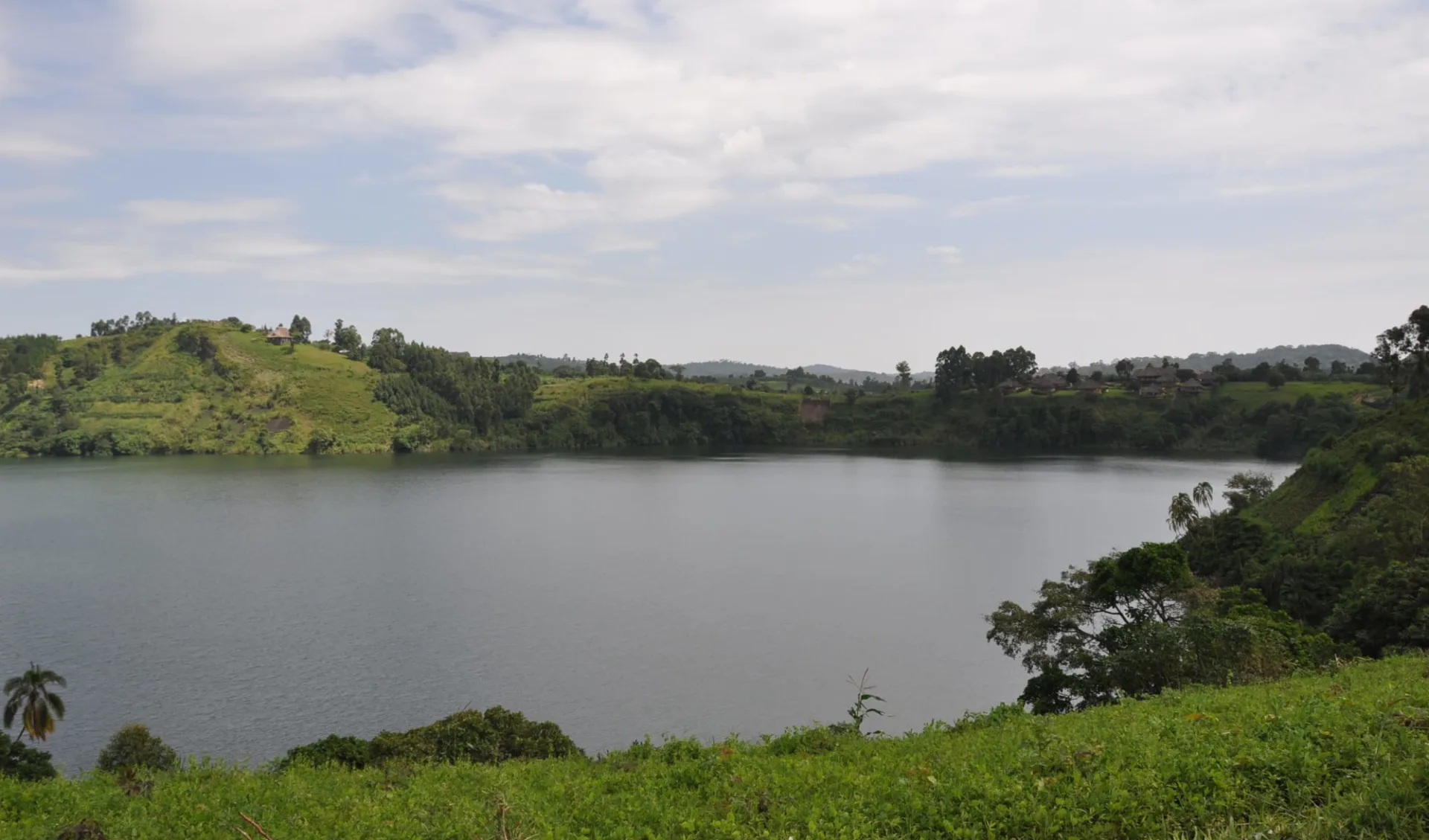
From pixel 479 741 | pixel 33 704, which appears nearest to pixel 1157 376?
pixel 479 741

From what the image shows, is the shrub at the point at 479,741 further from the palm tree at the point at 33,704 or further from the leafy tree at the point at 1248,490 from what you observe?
the leafy tree at the point at 1248,490

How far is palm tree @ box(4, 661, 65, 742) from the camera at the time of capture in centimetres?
3158

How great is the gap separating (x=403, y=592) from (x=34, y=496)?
73.6 metres

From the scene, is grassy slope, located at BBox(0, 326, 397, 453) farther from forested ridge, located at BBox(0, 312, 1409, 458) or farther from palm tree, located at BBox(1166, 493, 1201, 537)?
palm tree, located at BBox(1166, 493, 1201, 537)

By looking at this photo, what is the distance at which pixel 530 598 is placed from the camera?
52.7 meters

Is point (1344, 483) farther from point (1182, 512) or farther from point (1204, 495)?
point (1204, 495)

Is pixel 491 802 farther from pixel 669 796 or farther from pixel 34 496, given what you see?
pixel 34 496

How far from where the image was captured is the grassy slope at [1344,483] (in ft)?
153

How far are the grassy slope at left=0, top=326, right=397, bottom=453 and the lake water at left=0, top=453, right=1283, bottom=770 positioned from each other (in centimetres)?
5756

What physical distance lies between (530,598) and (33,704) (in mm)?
24800

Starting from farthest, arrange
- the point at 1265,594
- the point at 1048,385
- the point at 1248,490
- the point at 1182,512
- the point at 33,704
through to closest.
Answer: the point at 1048,385 → the point at 1248,490 → the point at 1182,512 → the point at 1265,594 → the point at 33,704

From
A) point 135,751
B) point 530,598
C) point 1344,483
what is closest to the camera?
point 135,751

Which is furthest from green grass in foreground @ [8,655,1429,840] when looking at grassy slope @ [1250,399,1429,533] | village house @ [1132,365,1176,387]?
village house @ [1132,365,1176,387]

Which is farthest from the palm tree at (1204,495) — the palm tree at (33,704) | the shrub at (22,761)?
the palm tree at (33,704)
